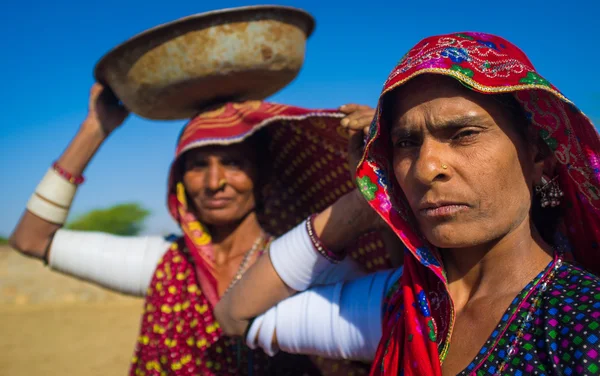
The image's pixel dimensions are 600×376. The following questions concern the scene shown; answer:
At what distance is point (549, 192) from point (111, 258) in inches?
99.6

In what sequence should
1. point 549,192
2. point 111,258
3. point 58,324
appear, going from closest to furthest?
point 549,192 < point 111,258 < point 58,324

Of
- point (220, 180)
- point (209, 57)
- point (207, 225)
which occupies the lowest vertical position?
point (207, 225)

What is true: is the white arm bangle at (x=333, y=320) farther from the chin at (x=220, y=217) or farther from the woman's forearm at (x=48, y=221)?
the woman's forearm at (x=48, y=221)

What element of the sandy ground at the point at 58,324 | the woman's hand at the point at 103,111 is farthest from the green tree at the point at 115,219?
the woman's hand at the point at 103,111

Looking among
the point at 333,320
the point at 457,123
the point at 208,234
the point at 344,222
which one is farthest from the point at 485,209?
the point at 208,234

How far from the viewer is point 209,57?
267cm

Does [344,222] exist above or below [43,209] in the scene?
above

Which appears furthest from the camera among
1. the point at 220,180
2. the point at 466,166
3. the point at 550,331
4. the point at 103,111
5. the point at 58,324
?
the point at 58,324

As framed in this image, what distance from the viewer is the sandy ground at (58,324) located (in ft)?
26.6

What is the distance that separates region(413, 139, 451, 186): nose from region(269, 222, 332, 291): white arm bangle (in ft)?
2.27

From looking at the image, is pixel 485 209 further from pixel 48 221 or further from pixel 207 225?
pixel 48 221

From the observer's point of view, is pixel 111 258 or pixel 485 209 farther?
pixel 111 258

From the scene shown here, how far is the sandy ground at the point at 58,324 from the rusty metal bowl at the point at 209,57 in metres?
5.79

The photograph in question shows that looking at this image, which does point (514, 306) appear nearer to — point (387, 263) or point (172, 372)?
point (387, 263)
